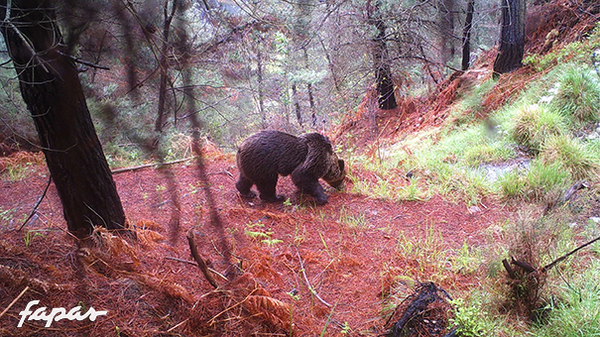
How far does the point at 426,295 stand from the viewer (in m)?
2.30

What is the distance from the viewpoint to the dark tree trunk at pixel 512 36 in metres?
6.95

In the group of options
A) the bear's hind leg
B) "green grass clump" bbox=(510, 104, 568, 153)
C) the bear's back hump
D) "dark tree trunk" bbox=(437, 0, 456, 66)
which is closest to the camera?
the bear's back hump

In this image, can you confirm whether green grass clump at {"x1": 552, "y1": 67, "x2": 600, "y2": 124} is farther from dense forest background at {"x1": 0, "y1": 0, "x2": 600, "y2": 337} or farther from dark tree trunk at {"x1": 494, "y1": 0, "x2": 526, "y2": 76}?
dark tree trunk at {"x1": 494, "y1": 0, "x2": 526, "y2": 76}

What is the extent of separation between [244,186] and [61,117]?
2.59 m

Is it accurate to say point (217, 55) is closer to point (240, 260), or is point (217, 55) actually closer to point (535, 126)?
point (240, 260)

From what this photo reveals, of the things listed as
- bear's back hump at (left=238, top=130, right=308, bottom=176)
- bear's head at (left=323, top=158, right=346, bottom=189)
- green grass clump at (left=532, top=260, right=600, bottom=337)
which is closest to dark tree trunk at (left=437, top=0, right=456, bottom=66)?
bear's head at (left=323, top=158, right=346, bottom=189)

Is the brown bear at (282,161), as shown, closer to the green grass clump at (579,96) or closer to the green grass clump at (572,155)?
the green grass clump at (572,155)

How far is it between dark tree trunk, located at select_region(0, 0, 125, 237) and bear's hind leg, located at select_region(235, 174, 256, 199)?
205 cm

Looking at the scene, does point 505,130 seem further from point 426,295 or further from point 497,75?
point 426,295

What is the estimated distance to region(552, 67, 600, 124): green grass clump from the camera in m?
5.11

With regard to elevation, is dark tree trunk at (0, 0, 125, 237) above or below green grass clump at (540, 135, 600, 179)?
above

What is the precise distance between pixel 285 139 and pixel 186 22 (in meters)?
1.88

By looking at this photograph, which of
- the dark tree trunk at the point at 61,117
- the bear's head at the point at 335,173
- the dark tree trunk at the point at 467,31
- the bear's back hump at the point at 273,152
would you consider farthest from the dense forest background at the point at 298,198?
the dark tree trunk at the point at 467,31

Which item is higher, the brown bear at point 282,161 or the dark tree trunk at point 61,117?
the dark tree trunk at point 61,117
